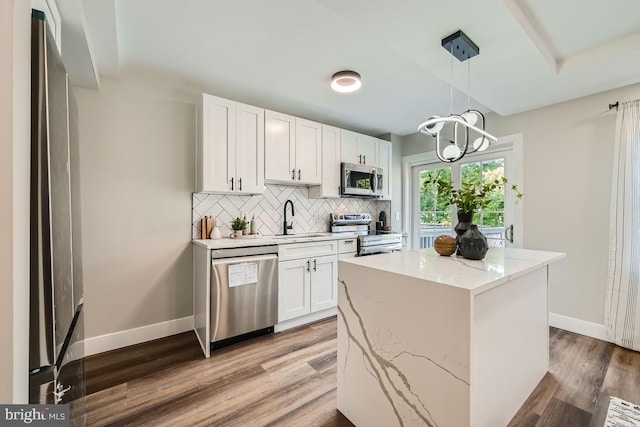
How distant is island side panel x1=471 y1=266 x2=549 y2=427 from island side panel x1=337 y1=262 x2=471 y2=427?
9cm

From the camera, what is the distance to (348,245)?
10.9 ft

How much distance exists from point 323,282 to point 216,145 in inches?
72.5

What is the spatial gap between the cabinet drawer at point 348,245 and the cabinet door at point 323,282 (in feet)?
0.41

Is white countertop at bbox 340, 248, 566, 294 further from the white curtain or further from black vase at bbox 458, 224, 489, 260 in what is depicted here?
the white curtain

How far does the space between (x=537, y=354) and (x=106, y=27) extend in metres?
3.66

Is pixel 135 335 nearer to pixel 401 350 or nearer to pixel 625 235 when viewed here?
pixel 401 350

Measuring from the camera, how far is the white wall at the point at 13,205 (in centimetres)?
66

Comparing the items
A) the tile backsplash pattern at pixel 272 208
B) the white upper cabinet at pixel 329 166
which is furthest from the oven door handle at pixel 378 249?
the white upper cabinet at pixel 329 166

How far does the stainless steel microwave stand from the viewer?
3.58m

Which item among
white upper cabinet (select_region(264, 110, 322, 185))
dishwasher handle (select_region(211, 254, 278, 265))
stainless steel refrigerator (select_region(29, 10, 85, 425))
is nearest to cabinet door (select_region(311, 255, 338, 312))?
dishwasher handle (select_region(211, 254, 278, 265))

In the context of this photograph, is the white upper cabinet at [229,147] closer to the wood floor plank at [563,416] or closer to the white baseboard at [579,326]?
the wood floor plank at [563,416]

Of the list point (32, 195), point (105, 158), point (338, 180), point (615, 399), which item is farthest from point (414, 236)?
point (32, 195)

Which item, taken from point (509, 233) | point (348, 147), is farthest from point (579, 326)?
point (348, 147)

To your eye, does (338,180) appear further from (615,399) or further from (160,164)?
(615,399)
